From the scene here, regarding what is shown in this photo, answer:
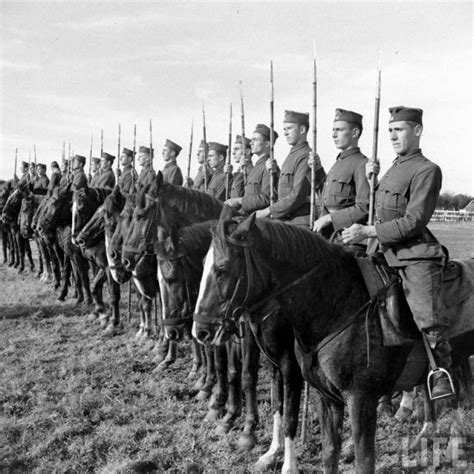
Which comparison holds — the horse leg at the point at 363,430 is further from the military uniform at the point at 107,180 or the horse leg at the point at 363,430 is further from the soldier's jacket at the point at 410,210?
the military uniform at the point at 107,180

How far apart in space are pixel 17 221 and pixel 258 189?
12.1 m

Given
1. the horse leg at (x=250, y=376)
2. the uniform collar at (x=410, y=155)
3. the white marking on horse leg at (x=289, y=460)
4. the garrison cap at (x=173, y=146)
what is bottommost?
the white marking on horse leg at (x=289, y=460)

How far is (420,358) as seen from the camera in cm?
404

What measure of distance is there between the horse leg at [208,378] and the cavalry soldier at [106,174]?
751 cm

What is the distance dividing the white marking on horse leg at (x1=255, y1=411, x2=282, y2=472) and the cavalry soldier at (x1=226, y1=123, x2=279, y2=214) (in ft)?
9.61

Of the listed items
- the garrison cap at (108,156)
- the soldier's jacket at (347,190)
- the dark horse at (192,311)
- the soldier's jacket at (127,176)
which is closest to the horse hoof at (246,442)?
the dark horse at (192,311)

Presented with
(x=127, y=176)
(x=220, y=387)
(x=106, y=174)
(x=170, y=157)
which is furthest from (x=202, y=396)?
(x=106, y=174)

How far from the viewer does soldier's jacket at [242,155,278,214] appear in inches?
282

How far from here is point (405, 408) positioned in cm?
612

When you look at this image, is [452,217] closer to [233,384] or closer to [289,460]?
[233,384]

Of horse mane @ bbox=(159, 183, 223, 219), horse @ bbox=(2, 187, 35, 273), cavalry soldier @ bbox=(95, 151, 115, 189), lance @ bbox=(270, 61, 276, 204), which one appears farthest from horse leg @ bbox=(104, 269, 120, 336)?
horse @ bbox=(2, 187, 35, 273)

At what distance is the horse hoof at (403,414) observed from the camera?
6.04 m

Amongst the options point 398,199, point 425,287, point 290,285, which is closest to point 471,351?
point 425,287

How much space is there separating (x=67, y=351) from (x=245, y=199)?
399cm
